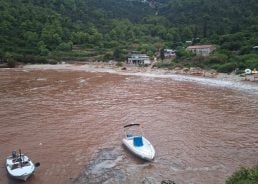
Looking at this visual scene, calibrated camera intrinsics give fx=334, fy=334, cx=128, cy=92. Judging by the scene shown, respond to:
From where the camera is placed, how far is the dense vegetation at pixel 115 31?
98.5 m

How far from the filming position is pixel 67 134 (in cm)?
3123

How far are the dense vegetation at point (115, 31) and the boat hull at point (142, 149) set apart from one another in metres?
54.9

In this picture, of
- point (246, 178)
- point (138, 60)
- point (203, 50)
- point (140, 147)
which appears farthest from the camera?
point (138, 60)

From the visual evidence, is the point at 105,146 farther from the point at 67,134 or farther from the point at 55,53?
the point at 55,53

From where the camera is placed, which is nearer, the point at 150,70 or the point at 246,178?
the point at 246,178

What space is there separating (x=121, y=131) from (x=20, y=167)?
1205cm

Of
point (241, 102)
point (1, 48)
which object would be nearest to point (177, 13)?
point (1, 48)

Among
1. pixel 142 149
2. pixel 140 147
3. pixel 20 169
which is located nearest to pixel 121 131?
pixel 140 147

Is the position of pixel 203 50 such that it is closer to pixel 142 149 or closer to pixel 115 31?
pixel 115 31

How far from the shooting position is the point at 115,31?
5881 inches

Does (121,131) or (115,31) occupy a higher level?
(115,31)

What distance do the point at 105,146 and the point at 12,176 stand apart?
8498 mm

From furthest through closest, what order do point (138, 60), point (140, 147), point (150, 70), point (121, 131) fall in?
point (138, 60), point (150, 70), point (121, 131), point (140, 147)

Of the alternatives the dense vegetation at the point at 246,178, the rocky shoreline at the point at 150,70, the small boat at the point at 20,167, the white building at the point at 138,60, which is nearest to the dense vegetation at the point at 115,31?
the rocky shoreline at the point at 150,70
